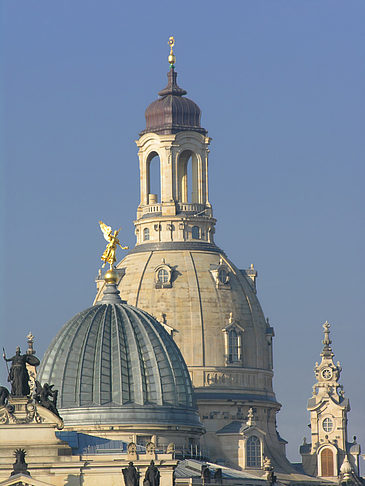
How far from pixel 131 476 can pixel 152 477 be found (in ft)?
4.68

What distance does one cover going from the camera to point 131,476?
560 feet

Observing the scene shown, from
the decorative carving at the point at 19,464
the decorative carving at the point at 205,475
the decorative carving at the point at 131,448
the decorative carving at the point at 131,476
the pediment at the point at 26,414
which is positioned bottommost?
the decorative carving at the point at 131,476

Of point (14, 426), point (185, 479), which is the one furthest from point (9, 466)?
point (185, 479)

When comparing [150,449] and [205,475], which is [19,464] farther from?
[205,475]

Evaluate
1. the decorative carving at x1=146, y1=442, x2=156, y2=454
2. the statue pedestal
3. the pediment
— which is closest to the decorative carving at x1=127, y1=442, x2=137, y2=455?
the decorative carving at x1=146, y1=442, x2=156, y2=454

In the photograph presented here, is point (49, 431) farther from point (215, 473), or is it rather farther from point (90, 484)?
point (215, 473)

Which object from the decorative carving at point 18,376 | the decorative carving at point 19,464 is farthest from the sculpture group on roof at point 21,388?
the decorative carving at point 19,464

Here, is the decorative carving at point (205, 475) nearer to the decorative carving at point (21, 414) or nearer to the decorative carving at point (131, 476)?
the decorative carving at point (21, 414)

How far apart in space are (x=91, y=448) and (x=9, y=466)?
27.3ft

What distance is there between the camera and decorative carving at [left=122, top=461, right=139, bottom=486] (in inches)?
6708

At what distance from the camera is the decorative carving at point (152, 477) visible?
561 ft

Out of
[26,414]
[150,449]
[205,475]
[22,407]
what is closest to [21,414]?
[26,414]

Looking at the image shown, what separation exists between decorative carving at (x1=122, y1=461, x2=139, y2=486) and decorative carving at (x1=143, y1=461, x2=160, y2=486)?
619 millimetres

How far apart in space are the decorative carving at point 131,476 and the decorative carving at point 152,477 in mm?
619
